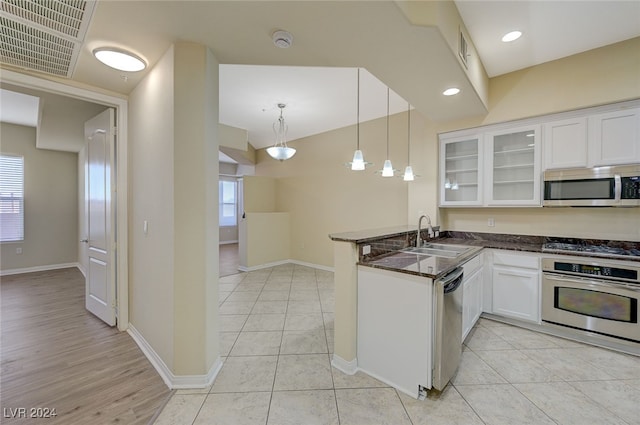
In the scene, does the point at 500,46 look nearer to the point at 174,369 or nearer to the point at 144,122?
the point at 144,122

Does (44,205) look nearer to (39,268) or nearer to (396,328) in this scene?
(39,268)

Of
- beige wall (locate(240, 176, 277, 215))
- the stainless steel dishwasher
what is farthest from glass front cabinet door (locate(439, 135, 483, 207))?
beige wall (locate(240, 176, 277, 215))

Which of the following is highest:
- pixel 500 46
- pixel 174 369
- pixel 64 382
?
pixel 500 46

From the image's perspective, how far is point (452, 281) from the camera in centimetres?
198

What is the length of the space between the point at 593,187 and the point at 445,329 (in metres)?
2.41

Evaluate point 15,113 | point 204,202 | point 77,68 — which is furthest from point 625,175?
point 15,113

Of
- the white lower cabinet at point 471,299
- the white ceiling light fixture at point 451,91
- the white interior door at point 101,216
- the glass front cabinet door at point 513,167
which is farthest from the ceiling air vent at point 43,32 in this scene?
the glass front cabinet door at point 513,167

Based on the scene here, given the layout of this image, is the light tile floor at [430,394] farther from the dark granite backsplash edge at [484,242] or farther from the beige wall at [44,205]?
the beige wall at [44,205]

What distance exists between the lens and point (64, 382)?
2066 mm

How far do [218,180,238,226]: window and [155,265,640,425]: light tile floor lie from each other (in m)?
7.67

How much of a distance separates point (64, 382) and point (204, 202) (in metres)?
1.87

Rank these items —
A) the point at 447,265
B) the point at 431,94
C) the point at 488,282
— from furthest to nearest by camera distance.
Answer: the point at 488,282
the point at 431,94
the point at 447,265

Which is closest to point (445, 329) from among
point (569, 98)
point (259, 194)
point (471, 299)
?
point (471, 299)

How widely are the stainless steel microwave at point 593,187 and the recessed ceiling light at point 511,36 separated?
1501 mm
